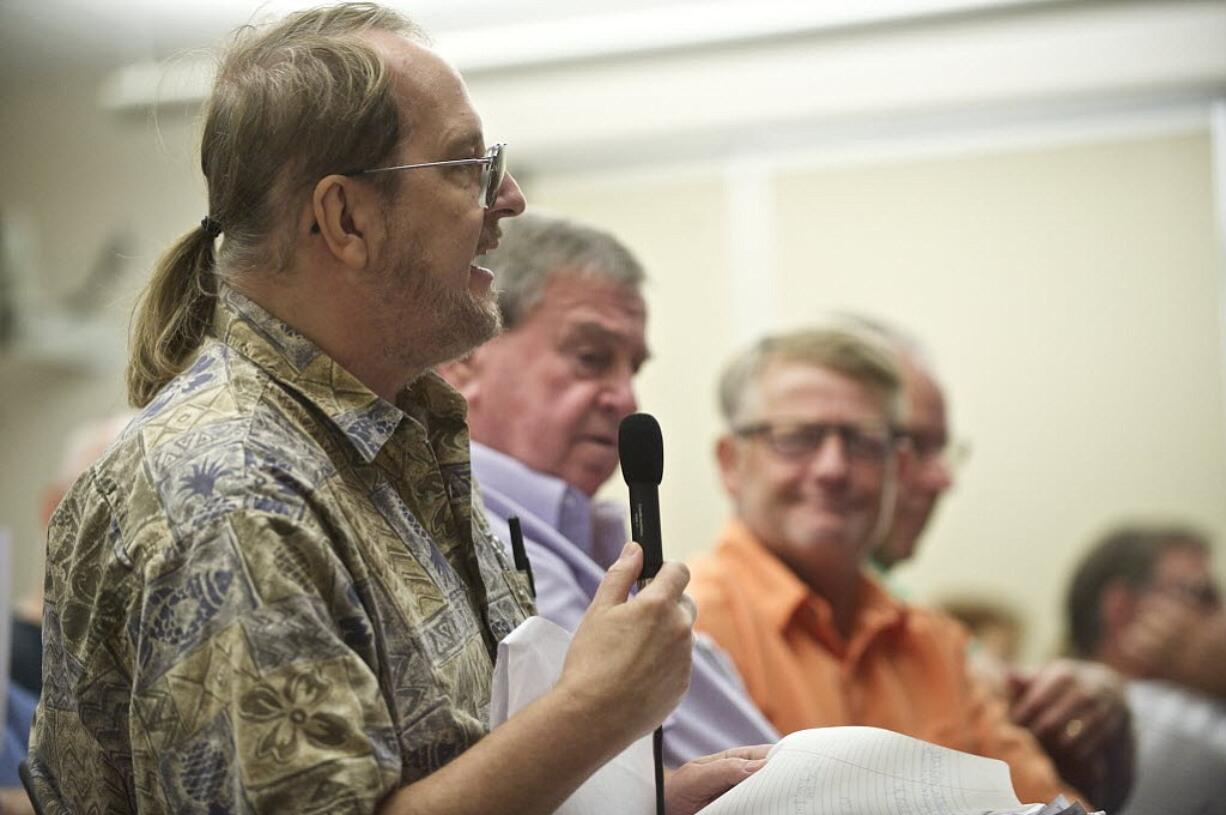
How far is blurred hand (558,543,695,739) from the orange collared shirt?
39.1 inches

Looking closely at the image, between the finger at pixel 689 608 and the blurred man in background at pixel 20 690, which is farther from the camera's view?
the blurred man in background at pixel 20 690

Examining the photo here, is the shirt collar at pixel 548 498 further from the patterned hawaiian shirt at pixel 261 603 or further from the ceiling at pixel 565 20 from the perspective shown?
the ceiling at pixel 565 20

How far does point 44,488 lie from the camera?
3924mm

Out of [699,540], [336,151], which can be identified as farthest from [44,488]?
[336,151]

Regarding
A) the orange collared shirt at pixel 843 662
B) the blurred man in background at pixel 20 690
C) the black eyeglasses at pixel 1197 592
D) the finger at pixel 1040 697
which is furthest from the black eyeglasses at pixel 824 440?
the black eyeglasses at pixel 1197 592

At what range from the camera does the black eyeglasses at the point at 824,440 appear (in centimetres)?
212

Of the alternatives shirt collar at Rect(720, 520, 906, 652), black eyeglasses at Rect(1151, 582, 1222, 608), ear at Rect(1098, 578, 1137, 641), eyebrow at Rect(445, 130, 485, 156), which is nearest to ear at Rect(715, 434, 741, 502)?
shirt collar at Rect(720, 520, 906, 652)

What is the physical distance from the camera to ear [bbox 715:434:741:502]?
2207 mm

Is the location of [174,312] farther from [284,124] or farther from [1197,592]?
[1197,592]

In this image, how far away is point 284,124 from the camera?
980 mm

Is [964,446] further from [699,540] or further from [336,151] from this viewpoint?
[336,151]

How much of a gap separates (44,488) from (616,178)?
6.33 ft

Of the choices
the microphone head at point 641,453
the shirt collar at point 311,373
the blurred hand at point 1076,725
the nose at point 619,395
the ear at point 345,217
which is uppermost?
the ear at point 345,217

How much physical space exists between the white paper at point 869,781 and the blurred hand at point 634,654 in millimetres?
118
